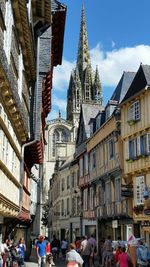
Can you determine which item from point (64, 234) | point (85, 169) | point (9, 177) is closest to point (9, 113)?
point (9, 177)

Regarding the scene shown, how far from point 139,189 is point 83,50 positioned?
10840cm

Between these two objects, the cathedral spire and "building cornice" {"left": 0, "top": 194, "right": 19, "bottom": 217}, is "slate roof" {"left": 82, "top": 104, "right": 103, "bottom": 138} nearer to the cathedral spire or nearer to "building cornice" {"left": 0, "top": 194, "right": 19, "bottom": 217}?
"building cornice" {"left": 0, "top": 194, "right": 19, "bottom": 217}

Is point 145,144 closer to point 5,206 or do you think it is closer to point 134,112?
point 134,112

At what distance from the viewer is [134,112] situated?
23.3 m

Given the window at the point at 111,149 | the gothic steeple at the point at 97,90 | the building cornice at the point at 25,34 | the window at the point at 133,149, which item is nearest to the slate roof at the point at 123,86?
the window at the point at 111,149

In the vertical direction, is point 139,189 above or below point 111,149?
below

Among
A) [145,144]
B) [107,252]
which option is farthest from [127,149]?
[107,252]

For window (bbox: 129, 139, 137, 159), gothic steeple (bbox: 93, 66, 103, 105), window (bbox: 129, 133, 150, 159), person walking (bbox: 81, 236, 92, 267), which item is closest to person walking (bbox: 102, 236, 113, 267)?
person walking (bbox: 81, 236, 92, 267)

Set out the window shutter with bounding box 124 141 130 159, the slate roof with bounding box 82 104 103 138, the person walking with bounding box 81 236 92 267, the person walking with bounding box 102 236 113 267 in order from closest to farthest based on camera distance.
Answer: the person walking with bounding box 81 236 92 267, the person walking with bounding box 102 236 113 267, the window shutter with bounding box 124 141 130 159, the slate roof with bounding box 82 104 103 138

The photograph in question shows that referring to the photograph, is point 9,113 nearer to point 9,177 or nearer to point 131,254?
point 9,177

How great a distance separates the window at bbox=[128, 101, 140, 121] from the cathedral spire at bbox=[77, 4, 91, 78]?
98.5m

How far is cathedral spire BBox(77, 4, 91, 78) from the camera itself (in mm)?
124438

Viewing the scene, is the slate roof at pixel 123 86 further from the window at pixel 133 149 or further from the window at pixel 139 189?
the window at pixel 139 189

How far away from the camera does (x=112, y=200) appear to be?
26828mm
